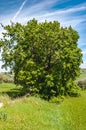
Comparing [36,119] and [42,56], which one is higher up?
[42,56]

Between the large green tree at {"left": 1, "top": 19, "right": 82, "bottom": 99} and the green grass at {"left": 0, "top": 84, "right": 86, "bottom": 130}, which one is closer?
the green grass at {"left": 0, "top": 84, "right": 86, "bottom": 130}

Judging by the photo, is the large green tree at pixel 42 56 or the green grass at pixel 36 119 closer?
the green grass at pixel 36 119

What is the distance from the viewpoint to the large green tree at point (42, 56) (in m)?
47.7

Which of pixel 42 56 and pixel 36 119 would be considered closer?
pixel 36 119

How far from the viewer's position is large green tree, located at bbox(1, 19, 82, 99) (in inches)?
1877

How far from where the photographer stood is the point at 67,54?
48062 mm

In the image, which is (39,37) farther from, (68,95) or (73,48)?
(68,95)

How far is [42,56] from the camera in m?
49.5

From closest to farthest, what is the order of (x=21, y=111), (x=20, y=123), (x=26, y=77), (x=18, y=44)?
(x=20, y=123), (x=21, y=111), (x=26, y=77), (x=18, y=44)

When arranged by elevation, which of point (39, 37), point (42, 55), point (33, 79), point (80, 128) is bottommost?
point (80, 128)

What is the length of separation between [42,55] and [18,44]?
479cm

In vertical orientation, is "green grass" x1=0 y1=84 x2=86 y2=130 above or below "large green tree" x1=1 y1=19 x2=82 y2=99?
below

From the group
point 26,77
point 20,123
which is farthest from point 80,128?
point 26,77

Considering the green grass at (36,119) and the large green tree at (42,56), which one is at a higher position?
the large green tree at (42,56)
